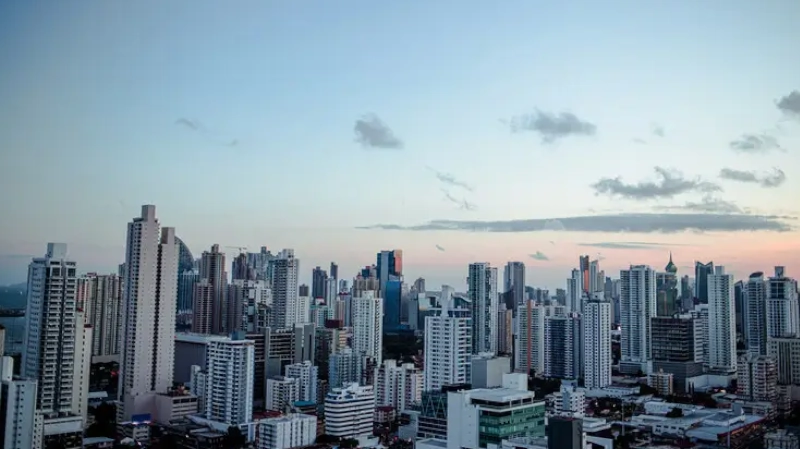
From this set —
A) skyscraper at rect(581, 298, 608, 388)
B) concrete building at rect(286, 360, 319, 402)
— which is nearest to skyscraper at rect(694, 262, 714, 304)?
skyscraper at rect(581, 298, 608, 388)

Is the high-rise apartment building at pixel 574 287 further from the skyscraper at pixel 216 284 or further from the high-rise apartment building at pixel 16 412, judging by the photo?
the high-rise apartment building at pixel 16 412

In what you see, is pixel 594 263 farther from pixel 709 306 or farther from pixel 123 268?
pixel 123 268

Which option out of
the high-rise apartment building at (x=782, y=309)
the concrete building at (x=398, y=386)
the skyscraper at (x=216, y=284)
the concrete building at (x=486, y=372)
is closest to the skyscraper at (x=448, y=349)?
the concrete building at (x=486, y=372)

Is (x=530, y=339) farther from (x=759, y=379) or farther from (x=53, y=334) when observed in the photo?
(x=53, y=334)

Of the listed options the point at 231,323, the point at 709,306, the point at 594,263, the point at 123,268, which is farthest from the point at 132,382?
the point at 594,263

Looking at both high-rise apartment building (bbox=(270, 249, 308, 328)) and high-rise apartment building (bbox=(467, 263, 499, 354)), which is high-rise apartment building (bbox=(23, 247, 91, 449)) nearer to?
high-rise apartment building (bbox=(270, 249, 308, 328))

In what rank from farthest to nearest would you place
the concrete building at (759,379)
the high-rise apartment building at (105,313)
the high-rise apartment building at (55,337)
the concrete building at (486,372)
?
the high-rise apartment building at (105,313)
the concrete building at (759,379)
the concrete building at (486,372)
the high-rise apartment building at (55,337)

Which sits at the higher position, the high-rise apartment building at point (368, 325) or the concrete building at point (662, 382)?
the high-rise apartment building at point (368, 325)

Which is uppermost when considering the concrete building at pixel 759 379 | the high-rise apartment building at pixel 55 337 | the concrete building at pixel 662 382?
the high-rise apartment building at pixel 55 337
